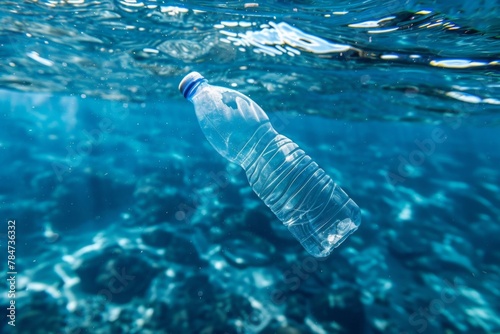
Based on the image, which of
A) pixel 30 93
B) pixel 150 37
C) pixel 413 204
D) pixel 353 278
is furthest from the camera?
pixel 30 93

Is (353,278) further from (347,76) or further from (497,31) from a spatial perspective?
(347,76)

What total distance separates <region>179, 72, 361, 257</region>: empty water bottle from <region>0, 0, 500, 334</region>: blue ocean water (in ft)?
1.32

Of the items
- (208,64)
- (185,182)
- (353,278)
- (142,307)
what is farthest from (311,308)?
(208,64)

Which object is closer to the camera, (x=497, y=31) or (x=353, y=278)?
(x=497, y=31)

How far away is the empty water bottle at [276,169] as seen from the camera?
17.8 ft

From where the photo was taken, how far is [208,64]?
28.4 ft

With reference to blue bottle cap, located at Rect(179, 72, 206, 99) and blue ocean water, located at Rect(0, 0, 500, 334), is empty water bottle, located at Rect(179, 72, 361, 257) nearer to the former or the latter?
blue ocean water, located at Rect(0, 0, 500, 334)

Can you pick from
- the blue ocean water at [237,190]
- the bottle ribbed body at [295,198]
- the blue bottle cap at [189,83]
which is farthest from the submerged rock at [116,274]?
the blue bottle cap at [189,83]

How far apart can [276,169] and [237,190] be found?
7.39 ft

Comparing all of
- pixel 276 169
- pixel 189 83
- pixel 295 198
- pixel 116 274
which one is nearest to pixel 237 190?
pixel 295 198

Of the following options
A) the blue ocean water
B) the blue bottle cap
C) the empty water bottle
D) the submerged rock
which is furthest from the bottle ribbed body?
the submerged rock

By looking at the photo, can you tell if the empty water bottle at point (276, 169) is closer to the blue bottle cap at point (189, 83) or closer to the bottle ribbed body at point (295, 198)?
the bottle ribbed body at point (295, 198)

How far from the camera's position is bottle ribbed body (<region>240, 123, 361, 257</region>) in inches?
212

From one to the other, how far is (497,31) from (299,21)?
303cm
